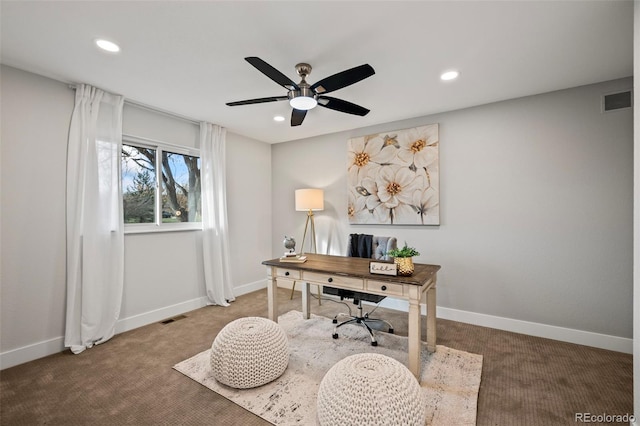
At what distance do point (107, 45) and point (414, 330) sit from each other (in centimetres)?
305

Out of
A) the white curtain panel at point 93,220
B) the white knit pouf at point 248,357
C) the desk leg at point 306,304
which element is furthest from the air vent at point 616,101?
the white curtain panel at point 93,220

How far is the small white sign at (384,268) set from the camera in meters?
2.20

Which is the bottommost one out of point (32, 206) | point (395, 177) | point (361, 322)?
point (361, 322)

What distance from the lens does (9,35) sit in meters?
1.97

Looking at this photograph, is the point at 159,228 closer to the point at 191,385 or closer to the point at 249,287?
the point at 249,287

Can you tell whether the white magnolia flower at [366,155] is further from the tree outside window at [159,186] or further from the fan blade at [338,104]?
the tree outside window at [159,186]

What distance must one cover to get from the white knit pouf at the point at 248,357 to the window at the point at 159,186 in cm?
199

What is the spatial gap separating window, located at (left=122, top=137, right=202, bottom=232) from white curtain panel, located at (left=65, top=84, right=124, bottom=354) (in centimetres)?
28

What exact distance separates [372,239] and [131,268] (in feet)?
9.00

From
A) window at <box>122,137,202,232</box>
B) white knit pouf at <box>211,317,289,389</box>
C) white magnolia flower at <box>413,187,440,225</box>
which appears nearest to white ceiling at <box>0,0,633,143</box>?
window at <box>122,137,202,232</box>

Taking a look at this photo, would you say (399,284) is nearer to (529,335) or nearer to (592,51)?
(529,335)

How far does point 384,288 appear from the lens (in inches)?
86.0

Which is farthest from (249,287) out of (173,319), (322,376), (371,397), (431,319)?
(371,397)

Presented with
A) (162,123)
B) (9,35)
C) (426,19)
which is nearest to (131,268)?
(162,123)
